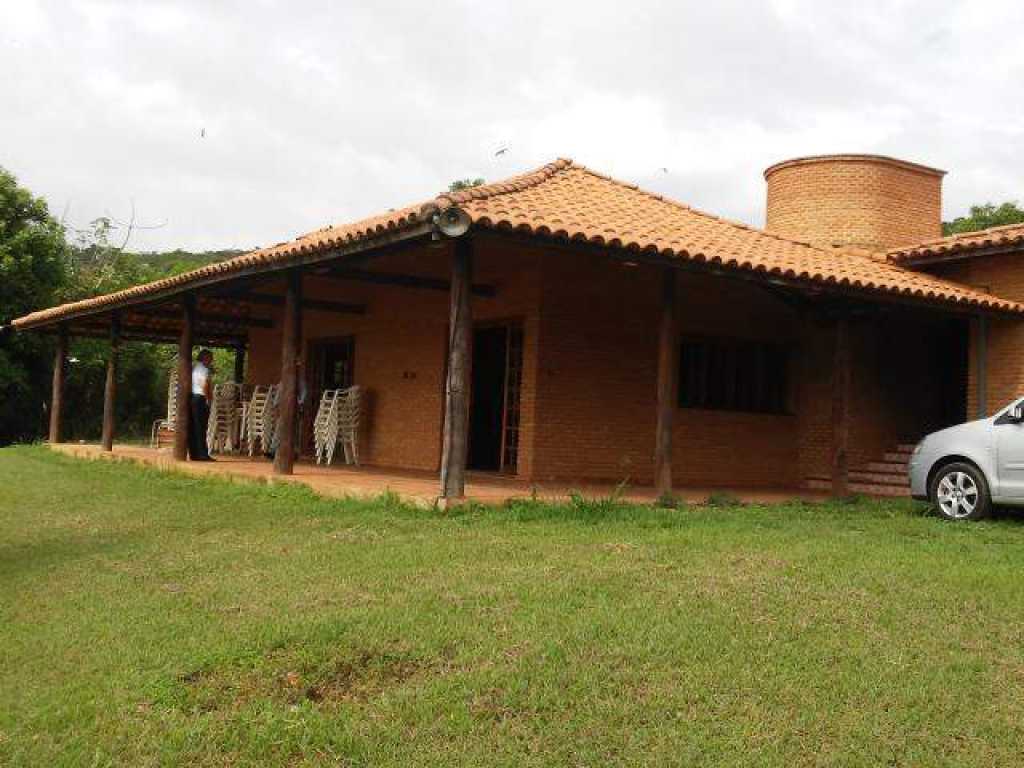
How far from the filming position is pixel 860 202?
51.6ft

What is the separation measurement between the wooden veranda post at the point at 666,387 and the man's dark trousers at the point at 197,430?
6.87m

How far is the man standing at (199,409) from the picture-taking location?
45.7 feet

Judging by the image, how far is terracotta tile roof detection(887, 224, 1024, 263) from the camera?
11969 millimetres

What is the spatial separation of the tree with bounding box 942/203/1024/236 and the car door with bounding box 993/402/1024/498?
65.9 feet

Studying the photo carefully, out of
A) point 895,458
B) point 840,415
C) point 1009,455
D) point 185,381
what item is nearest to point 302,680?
point 1009,455

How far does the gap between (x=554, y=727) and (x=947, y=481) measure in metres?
6.87

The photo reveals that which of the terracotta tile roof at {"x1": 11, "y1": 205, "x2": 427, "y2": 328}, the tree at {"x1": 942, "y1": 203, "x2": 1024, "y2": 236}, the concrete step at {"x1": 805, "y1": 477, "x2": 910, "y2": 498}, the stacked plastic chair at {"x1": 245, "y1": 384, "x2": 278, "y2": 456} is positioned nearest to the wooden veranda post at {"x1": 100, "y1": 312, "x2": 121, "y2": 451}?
the terracotta tile roof at {"x1": 11, "y1": 205, "x2": 427, "y2": 328}

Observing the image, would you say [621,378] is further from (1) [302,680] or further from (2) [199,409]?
(1) [302,680]

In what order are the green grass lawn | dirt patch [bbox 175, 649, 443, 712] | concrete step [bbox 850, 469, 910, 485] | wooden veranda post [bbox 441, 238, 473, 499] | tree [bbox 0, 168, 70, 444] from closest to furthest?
the green grass lawn, dirt patch [bbox 175, 649, 443, 712], wooden veranda post [bbox 441, 238, 473, 499], concrete step [bbox 850, 469, 910, 485], tree [bbox 0, 168, 70, 444]

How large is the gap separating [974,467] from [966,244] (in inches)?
163

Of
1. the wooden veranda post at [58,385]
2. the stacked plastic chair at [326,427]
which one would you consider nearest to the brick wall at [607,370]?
the stacked plastic chair at [326,427]

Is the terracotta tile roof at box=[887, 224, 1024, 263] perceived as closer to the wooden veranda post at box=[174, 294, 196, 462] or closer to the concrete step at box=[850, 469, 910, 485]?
the concrete step at box=[850, 469, 910, 485]

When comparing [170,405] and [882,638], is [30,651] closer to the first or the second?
[882,638]

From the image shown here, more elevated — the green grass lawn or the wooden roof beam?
the wooden roof beam
